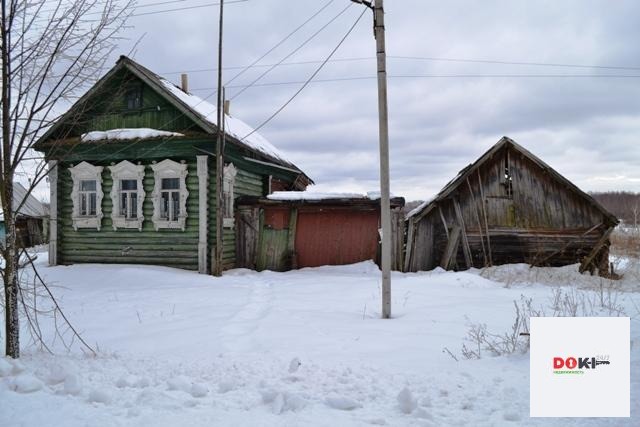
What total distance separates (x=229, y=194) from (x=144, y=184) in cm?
Result: 246

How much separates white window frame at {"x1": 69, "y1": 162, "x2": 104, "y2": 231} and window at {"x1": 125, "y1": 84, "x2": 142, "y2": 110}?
2130 millimetres

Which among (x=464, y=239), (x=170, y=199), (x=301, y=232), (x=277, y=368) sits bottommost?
(x=277, y=368)

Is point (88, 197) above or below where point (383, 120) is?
below

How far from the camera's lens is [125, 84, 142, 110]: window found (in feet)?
39.2

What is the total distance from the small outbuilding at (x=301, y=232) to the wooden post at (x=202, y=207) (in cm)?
155

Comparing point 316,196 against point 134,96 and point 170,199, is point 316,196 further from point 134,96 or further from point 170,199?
point 134,96

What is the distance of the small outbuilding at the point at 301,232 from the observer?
480 inches

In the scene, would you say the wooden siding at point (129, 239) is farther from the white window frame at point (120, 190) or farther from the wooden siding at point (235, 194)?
the wooden siding at point (235, 194)

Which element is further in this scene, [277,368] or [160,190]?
[160,190]

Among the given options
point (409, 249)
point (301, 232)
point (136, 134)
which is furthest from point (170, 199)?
point (409, 249)

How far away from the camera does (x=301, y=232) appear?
41.0 feet

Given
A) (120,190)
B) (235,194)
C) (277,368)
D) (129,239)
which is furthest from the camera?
(235,194)

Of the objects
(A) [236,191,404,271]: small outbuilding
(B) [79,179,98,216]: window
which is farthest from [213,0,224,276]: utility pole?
(B) [79,179,98,216]: window

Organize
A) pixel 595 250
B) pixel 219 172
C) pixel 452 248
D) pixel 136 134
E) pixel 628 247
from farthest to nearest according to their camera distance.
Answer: pixel 628 247 < pixel 452 248 < pixel 136 134 < pixel 595 250 < pixel 219 172
